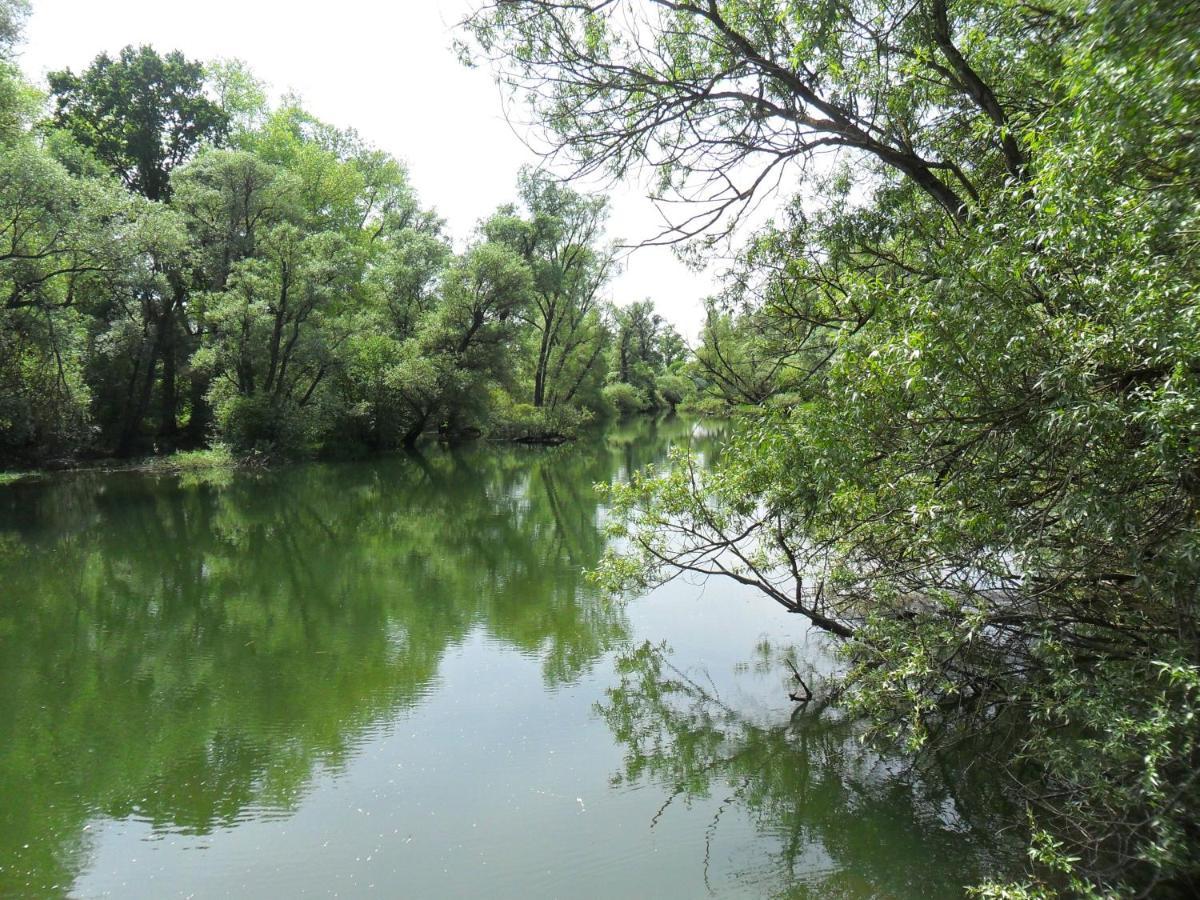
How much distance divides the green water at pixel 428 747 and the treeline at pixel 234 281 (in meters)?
8.01

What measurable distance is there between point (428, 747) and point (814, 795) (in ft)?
10.1

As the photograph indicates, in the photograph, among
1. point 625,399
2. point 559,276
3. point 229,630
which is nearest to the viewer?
point 229,630

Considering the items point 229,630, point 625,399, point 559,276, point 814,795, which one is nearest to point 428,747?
point 814,795

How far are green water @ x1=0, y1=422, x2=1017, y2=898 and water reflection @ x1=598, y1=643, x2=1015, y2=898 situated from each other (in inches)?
0.8

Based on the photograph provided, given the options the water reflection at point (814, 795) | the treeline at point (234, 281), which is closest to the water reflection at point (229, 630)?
the water reflection at point (814, 795)

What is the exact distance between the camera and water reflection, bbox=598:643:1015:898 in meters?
4.52

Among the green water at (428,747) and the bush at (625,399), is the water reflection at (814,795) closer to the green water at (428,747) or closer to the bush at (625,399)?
the green water at (428,747)

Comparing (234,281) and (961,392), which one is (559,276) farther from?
(961,392)

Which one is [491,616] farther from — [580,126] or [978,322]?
[978,322]

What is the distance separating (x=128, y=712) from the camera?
22.9 ft

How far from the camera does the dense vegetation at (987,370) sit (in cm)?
303

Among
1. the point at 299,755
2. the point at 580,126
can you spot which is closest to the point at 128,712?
the point at 299,755

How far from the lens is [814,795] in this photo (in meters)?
5.45

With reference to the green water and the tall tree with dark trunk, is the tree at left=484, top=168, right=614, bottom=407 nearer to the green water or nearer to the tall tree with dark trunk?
the tall tree with dark trunk
